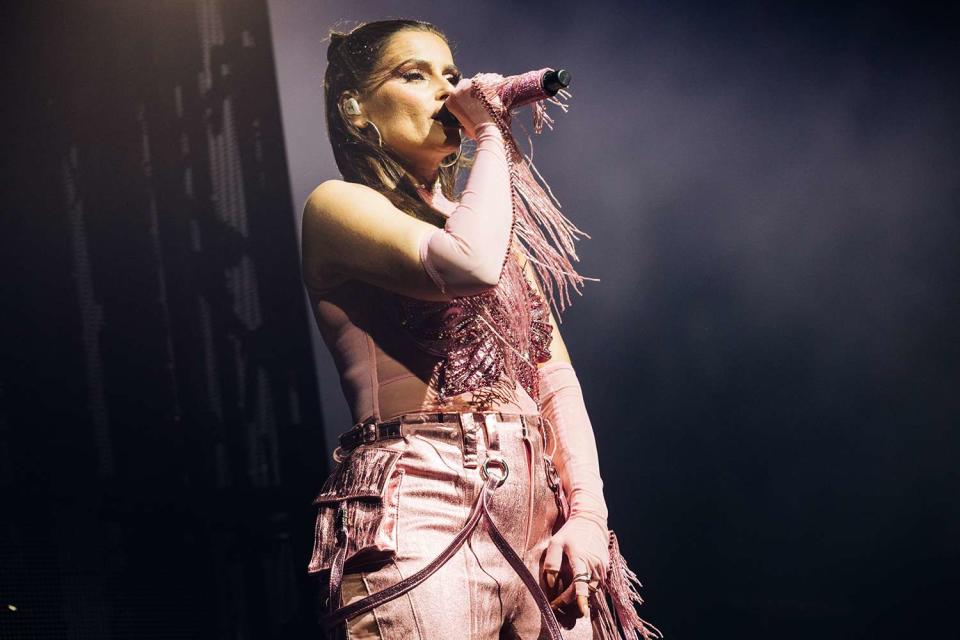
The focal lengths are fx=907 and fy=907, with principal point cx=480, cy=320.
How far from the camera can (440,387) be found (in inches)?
45.6

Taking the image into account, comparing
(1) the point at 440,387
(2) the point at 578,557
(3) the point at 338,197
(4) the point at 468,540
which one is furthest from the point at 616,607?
(3) the point at 338,197

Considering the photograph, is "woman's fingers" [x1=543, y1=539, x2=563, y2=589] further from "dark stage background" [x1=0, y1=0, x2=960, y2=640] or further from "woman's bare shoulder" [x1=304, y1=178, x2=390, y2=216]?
"dark stage background" [x1=0, y1=0, x2=960, y2=640]

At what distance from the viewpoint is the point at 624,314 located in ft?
6.54

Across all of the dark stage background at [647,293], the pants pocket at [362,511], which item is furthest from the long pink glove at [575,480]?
the dark stage background at [647,293]

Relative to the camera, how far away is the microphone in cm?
115

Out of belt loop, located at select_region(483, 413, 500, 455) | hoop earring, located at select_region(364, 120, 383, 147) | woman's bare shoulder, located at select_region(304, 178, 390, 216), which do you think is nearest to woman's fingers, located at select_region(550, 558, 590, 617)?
belt loop, located at select_region(483, 413, 500, 455)

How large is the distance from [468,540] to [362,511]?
5.3 inches

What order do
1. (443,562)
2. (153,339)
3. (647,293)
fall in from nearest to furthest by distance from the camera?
(443,562)
(153,339)
(647,293)

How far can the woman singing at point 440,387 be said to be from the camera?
1.06 meters

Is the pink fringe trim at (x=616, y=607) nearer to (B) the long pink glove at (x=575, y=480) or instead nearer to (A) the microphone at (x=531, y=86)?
(B) the long pink glove at (x=575, y=480)

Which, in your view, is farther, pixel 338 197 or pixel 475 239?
pixel 338 197

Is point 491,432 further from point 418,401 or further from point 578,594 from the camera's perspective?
point 578,594

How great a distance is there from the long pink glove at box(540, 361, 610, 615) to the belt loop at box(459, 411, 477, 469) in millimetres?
175

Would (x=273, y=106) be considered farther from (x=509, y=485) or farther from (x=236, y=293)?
(x=509, y=485)
